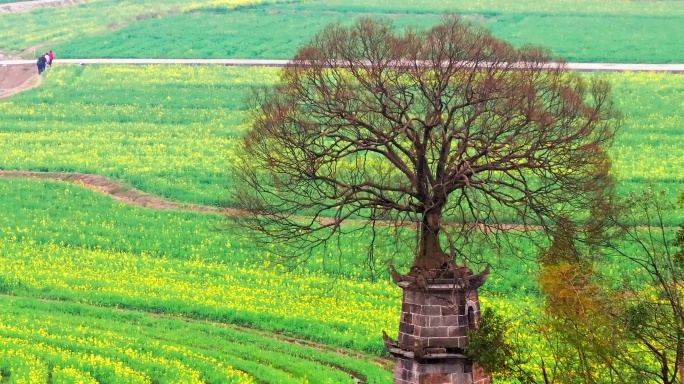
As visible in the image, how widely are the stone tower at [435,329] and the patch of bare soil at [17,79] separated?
58621mm

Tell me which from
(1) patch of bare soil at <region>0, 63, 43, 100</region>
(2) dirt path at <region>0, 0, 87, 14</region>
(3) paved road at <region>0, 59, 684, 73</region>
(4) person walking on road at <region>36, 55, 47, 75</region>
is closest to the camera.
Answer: (3) paved road at <region>0, 59, 684, 73</region>

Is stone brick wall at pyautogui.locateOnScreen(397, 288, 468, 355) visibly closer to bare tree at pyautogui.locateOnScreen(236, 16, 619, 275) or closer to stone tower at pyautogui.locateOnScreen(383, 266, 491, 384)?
stone tower at pyautogui.locateOnScreen(383, 266, 491, 384)

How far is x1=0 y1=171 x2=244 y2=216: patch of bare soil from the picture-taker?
190ft

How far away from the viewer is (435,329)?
27297 millimetres

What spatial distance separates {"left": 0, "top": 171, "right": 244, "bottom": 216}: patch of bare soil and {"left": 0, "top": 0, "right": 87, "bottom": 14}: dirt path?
56.1 meters

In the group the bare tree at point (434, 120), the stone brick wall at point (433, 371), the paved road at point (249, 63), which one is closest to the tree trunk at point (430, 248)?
the bare tree at point (434, 120)

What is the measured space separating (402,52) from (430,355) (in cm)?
694

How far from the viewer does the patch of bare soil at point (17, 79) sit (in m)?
84.3

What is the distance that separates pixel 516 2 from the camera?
10556 cm

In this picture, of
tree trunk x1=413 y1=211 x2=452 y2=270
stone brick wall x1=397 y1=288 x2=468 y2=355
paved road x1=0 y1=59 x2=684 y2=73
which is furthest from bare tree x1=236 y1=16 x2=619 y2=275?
paved road x1=0 y1=59 x2=684 y2=73

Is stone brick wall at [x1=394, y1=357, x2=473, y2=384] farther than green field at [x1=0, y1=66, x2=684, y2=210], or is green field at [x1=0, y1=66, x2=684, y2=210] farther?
green field at [x1=0, y1=66, x2=684, y2=210]

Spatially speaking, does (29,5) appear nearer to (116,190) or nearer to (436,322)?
(116,190)

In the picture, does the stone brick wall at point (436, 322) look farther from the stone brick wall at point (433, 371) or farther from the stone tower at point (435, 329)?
the stone brick wall at point (433, 371)

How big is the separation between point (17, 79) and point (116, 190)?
97.0 ft
